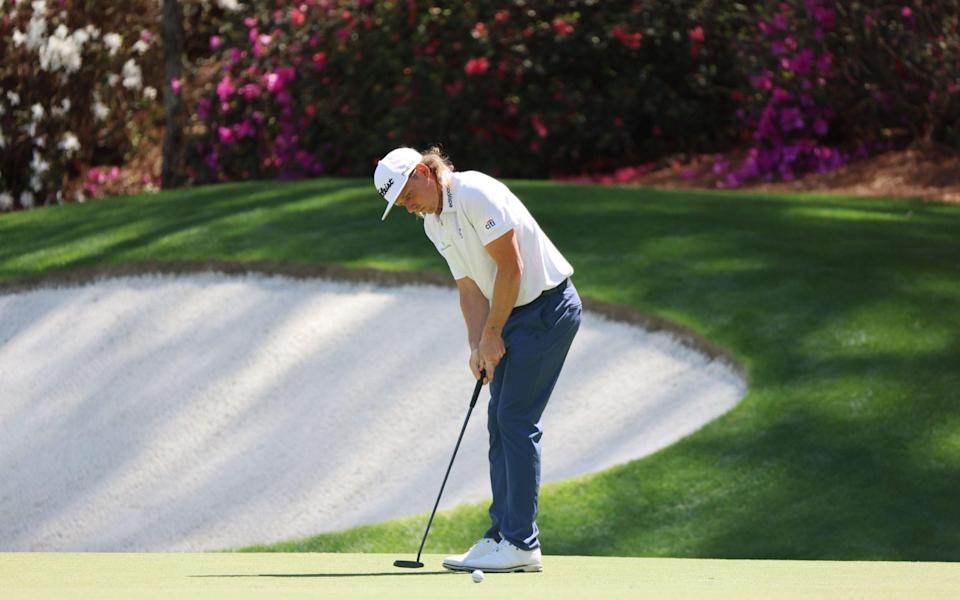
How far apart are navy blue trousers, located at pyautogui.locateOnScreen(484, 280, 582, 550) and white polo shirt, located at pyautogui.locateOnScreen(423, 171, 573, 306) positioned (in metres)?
0.07

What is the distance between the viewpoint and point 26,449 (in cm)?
893

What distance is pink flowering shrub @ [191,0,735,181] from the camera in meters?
14.8

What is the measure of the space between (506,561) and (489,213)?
44.1 inches

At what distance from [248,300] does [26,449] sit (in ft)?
6.17

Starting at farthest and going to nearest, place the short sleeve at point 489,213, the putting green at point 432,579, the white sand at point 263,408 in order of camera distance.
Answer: the white sand at point 263,408, the short sleeve at point 489,213, the putting green at point 432,579

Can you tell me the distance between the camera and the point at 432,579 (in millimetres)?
4809

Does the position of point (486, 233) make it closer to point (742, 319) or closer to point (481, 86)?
point (742, 319)

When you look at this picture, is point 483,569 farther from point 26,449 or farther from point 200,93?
point 200,93

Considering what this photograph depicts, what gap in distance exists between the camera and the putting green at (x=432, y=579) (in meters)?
4.14

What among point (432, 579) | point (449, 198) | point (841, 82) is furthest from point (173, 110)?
point (432, 579)

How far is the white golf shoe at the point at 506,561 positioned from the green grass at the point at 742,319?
156cm

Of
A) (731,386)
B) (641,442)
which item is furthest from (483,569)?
(731,386)

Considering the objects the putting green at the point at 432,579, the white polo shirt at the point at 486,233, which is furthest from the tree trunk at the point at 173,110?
the white polo shirt at the point at 486,233

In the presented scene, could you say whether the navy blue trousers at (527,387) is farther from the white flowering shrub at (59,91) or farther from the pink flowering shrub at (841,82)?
the white flowering shrub at (59,91)
